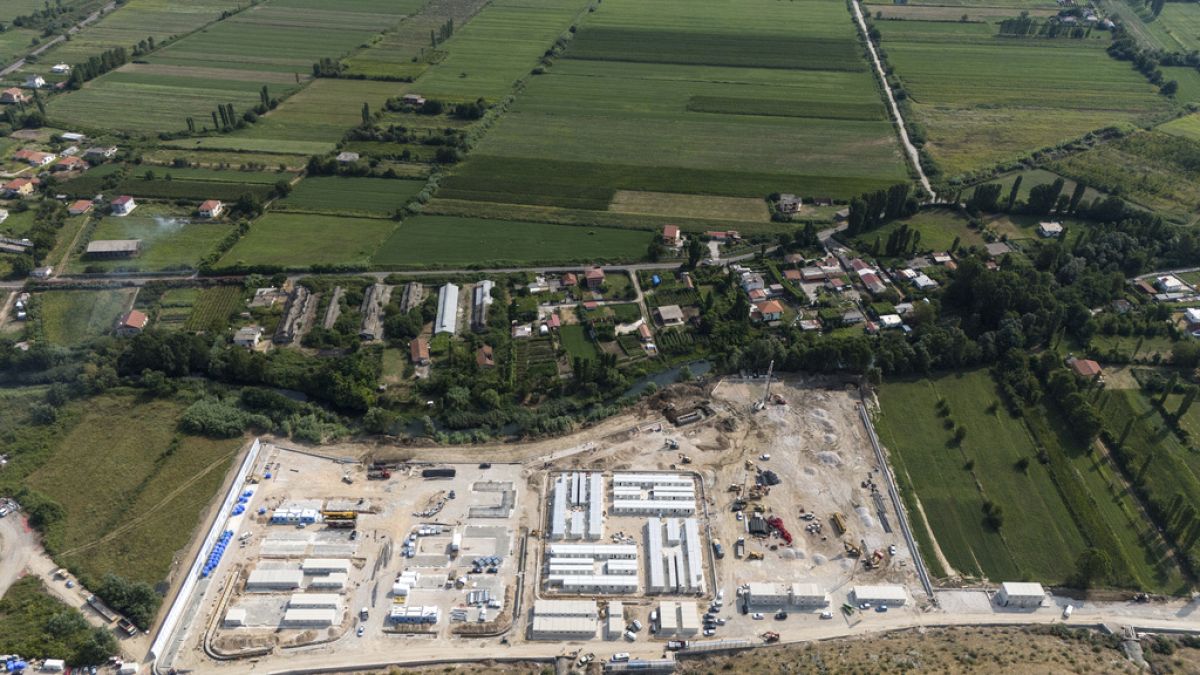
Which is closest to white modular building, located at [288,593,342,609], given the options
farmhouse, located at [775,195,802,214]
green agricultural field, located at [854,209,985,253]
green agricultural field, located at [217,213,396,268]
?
green agricultural field, located at [217,213,396,268]

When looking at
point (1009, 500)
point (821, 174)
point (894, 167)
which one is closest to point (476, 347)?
point (1009, 500)

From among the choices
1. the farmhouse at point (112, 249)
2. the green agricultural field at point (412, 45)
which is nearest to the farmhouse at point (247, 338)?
the farmhouse at point (112, 249)

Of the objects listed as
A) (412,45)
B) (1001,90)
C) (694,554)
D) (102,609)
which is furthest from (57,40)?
(1001,90)

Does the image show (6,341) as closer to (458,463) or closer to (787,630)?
(458,463)

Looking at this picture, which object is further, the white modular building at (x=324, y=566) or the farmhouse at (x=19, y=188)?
the farmhouse at (x=19, y=188)

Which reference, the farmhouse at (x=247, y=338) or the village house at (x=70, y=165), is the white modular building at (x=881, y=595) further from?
the village house at (x=70, y=165)

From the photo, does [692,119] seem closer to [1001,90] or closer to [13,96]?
[1001,90]

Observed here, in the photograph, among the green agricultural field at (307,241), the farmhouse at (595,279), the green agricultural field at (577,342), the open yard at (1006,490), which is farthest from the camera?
the green agricultural field at (307,241)

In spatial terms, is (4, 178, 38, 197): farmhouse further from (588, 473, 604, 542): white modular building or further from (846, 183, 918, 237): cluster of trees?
(846, 183, 918, 237): cluster of trees
